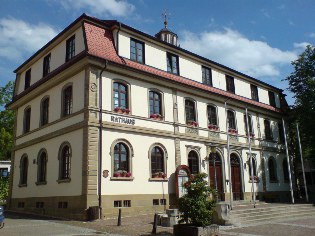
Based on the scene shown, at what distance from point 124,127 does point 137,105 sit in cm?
188

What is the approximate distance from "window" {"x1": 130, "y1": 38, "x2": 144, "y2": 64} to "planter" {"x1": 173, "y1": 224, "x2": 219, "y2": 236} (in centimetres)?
1216

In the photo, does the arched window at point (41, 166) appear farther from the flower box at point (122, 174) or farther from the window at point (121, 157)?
the flower box at point (122, 174)

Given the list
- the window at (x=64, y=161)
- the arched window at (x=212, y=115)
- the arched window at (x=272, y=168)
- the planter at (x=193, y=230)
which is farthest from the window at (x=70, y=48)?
the arched window at (x=272, y=168)

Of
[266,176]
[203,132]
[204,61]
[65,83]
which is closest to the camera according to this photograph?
[65,83]

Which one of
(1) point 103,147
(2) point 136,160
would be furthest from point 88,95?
(2) point 136,160

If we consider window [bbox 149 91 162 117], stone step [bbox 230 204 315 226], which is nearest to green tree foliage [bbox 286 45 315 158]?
stone step [bbox 230 204 315 226]

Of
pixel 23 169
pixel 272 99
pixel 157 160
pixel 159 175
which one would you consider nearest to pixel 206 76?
pixel 157 160

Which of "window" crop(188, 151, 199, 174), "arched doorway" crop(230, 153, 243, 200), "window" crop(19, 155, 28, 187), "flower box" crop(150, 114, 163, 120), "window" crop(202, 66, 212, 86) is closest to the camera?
"flower box" crop(150, 114, 163, 120)

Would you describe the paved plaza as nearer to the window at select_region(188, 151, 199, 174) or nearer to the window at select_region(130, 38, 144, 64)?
the window at select_region(188, 151, 199, 174)

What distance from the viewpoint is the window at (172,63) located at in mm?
23312

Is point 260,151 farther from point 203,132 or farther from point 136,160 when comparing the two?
point 136,160

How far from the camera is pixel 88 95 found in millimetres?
18016

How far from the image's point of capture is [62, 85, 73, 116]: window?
20.0m

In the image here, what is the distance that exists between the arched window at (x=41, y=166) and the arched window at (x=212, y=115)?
1192 cm
